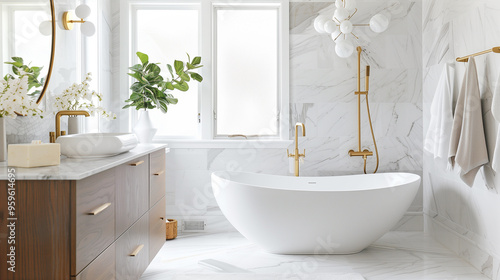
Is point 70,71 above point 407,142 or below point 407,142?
above

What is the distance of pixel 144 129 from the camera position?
364 centimetres

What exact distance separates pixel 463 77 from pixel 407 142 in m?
1.02

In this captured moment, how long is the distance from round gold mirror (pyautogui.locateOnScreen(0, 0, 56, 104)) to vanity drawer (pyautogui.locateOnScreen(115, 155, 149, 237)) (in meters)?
0.65

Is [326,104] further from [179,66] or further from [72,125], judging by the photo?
[72,125]

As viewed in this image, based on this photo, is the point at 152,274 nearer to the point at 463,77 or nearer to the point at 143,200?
the point at 143,200

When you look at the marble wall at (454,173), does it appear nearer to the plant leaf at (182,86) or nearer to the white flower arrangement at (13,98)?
the plant leaf at (182,86)

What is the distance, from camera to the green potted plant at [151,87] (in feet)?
11.9

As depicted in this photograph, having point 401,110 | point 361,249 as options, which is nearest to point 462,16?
point 401,110

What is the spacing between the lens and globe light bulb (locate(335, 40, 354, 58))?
140 inches

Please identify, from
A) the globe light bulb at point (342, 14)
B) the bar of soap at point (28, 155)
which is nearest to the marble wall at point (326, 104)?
the globe light bulb at point (342, 14)

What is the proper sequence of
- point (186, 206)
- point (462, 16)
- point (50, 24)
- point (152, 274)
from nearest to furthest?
point (50, 24) → point (152, 274) → point (462, 16) → point (186, 206)

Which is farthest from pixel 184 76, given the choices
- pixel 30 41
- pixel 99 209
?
pixel 99 209

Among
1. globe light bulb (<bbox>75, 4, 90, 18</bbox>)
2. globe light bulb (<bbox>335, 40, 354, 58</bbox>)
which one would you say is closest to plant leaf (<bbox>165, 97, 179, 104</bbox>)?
globe light bulb (<bbox>75, 4, 90, 18</bbox>)

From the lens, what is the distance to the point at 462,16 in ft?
10.6
